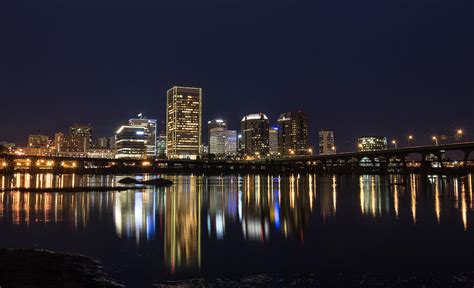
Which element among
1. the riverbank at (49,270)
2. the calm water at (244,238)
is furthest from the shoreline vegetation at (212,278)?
the calm water at (244,238)

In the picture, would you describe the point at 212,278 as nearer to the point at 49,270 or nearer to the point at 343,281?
the point at 343,281

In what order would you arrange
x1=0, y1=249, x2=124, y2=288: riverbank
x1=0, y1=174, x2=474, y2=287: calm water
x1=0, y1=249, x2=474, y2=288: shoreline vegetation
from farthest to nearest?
x1=0, y1=174, x2=474, y2=287: calm water, x1=0, y1=249, x2=474, y2=288: shoreline vegetation, x1=0, y1=249, x2=124, y2=288: riverbank

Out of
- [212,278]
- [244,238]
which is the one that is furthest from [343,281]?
[244,238]

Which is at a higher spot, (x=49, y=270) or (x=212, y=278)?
(x=49, y=270)

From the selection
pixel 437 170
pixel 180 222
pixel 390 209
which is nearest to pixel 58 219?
pixel 180 222

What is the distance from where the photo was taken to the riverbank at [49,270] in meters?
15.5

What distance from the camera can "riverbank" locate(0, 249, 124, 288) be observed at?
50.8 ft

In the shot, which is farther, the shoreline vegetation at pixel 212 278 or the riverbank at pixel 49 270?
the shoreline vegetation at pixel 212 278

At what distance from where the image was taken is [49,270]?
56.6ft

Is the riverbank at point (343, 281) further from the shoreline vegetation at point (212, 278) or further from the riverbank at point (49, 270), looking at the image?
the riverbank at point (49, 270)

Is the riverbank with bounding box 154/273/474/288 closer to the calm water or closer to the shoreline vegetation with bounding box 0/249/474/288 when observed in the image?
the shoreline vegetation with bounding box 0/249/474/288

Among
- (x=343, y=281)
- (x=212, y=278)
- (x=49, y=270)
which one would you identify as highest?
(x=49, y=270)

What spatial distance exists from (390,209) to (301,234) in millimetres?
19424

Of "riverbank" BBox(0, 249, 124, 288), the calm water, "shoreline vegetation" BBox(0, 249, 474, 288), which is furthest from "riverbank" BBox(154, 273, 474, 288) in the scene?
"riverbank" BBox(0, 249, 124, 288)
